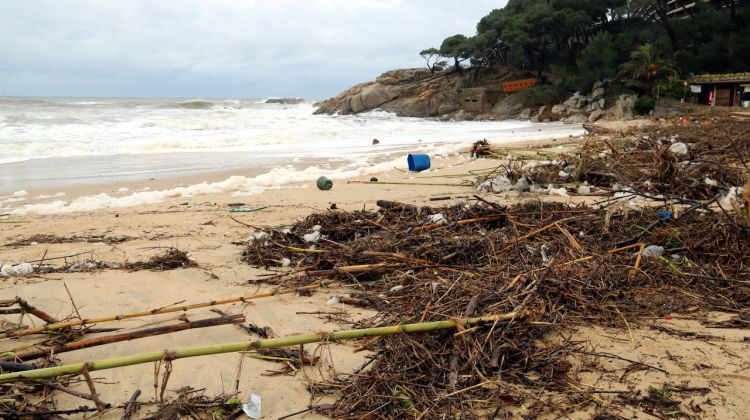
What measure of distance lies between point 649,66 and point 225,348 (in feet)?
98.5

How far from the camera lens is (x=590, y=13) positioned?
106 ft

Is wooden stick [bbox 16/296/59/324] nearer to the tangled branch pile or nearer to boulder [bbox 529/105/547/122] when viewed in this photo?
the tangled branch pile

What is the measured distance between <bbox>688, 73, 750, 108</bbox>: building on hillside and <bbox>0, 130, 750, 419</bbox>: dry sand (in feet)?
86.4

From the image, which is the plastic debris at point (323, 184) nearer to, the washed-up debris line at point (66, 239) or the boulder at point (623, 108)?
the washed-up debris line at point (66, 239)

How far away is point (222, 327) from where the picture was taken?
244 cm

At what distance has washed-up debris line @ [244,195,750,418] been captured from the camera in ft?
5.91

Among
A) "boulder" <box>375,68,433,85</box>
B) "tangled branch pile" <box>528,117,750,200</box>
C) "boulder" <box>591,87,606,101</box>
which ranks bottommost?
"tangled branch pile" <box>528,117,750,200</box>

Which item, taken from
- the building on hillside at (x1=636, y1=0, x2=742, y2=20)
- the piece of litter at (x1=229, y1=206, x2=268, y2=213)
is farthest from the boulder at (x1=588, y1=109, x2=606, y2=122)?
the piece of litter at (x1=229, y1=206, x2=268, y2=213)

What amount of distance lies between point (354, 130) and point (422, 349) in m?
18.6

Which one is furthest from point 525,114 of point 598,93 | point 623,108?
point 623,108

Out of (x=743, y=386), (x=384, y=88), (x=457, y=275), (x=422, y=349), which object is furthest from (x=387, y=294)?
(x=384, y=88)

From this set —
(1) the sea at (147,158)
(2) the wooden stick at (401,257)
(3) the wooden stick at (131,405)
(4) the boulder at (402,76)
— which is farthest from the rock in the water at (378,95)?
(3) the wooden stick at (131,405)

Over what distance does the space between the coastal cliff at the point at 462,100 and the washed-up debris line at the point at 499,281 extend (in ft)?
83.9

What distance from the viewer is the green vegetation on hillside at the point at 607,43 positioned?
2822 cm
